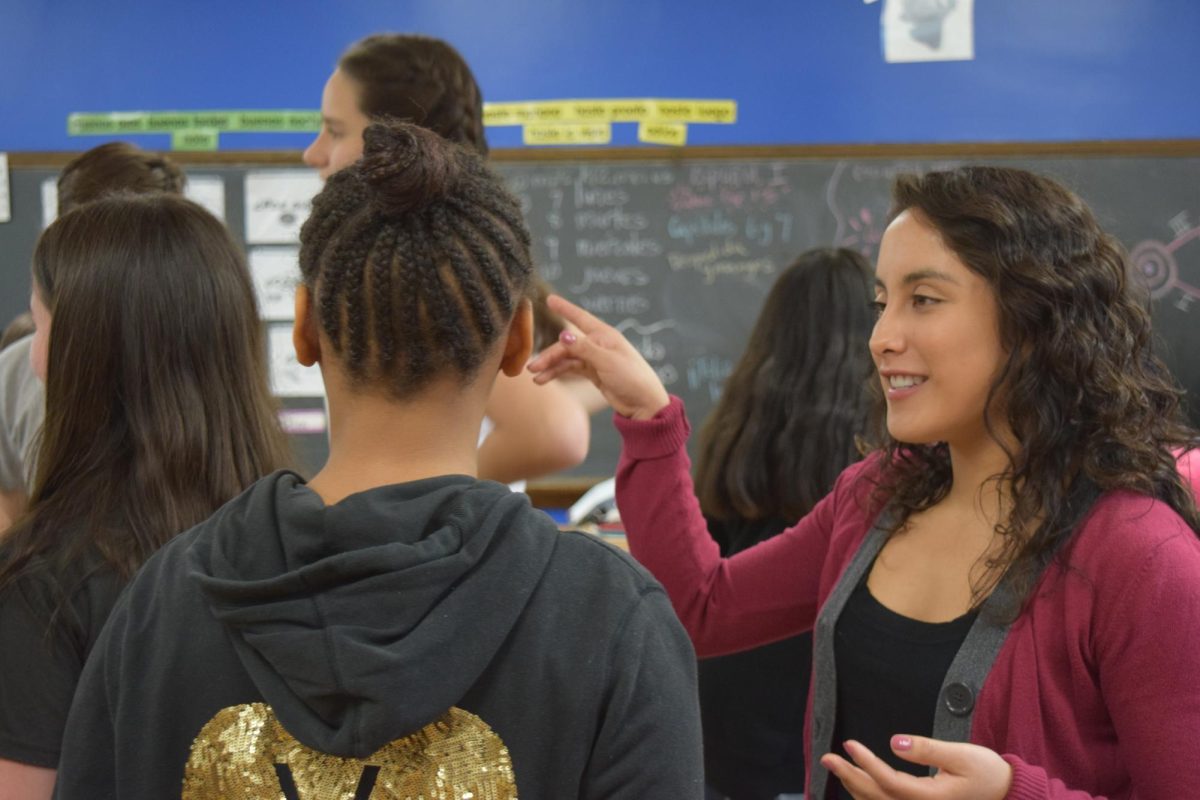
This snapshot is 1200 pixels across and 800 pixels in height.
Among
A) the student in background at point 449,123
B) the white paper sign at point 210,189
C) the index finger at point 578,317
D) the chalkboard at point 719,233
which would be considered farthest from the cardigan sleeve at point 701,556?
the white paper sign at point 210,189

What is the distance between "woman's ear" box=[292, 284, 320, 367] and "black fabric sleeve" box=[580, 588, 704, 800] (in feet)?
1.17

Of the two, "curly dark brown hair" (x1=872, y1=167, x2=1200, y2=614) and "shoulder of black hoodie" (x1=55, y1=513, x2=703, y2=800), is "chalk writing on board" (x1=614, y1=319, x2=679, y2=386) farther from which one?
"shoulder of black hoodie" (x1=55, y1=513, x2=703, y2=800)

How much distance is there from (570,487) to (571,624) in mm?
3489

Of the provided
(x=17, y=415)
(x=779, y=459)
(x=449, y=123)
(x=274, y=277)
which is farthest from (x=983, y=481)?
(x=274, y=277)

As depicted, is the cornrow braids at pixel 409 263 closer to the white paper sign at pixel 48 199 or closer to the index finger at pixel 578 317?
the index finger at pixel 578 317

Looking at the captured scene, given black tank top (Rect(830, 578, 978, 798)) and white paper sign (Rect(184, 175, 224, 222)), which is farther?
white paper sign (Rect(184, 175, 224, 222))

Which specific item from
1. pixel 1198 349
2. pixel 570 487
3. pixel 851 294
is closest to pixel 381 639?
pixel 851 294

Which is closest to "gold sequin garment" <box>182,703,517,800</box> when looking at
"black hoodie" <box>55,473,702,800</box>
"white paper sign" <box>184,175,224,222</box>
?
"black hoodie" <box>55,473,702,800</box>

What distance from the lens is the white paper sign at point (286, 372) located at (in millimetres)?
4426

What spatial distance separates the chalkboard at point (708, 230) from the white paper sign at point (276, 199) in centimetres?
5

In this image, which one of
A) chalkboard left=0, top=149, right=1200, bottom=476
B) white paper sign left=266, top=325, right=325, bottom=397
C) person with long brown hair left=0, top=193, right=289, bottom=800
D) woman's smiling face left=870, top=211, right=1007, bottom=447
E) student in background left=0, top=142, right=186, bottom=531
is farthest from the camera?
white paper sign left=266, top=325, right=325, bottom=397

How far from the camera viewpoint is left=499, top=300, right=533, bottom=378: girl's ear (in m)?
1.02

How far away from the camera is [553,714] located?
893mm

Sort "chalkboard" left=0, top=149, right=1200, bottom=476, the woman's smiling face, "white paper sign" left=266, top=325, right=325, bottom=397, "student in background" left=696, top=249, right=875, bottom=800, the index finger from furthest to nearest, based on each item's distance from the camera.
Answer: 1. "white paper sign" left=266, top=325, right=325, bottom=397
2. "chalkboard" left=0, top=149, right=1200, bottom=476
3. "student in background" left=696, top=249, right=875, bottom=800
4. the index finger
5. the woman's smiling face
